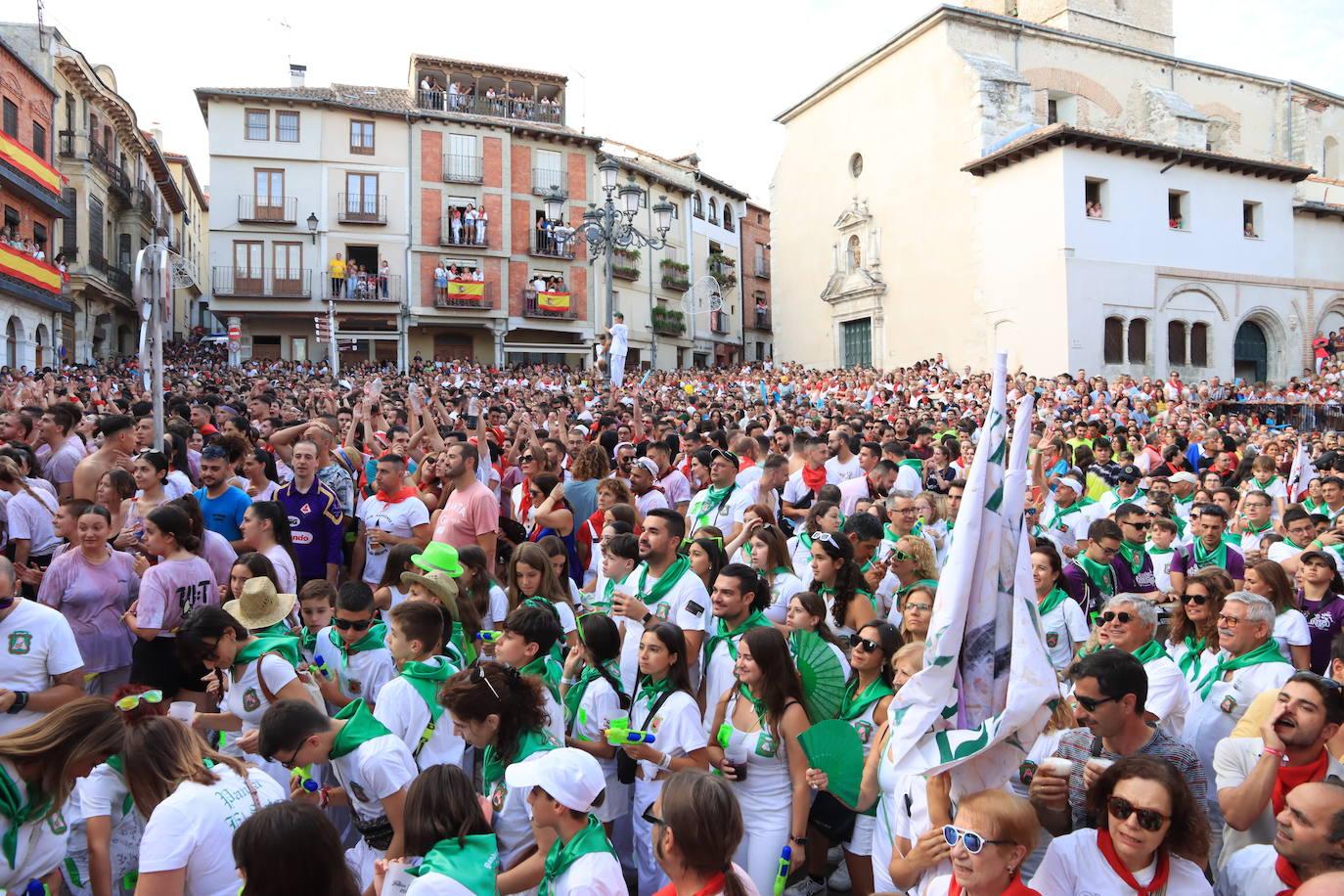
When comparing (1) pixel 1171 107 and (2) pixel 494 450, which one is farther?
(1) pixel 1171 107

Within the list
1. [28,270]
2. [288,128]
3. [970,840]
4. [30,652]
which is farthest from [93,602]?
[288,128]

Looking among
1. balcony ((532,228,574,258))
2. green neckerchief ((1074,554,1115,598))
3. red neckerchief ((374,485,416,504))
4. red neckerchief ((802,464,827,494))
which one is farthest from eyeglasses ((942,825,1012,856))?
balcony ((532,228,574,258))

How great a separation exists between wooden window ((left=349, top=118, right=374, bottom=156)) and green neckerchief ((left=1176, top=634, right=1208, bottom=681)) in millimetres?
37599

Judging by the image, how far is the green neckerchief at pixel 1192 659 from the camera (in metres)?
4.48

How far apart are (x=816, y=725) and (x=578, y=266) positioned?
3844 centimetres

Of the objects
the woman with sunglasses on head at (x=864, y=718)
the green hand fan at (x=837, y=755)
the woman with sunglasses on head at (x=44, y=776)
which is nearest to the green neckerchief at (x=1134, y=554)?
the woman with sunglasses on head at (x=864, y=718)

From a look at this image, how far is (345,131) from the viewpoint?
121 feet

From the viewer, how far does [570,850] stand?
10.1ft

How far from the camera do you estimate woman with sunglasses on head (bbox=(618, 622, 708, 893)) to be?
4.02m

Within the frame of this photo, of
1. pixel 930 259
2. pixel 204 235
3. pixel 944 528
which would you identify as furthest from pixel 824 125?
pixel 204 235

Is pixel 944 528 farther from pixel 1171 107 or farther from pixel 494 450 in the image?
pixel 1171 107

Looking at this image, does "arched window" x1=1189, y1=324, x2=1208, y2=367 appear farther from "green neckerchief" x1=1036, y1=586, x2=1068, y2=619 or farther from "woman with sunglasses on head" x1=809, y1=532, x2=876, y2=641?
"woman with sunglasses on head" x1=809, y1=532, x2=876, y2=641

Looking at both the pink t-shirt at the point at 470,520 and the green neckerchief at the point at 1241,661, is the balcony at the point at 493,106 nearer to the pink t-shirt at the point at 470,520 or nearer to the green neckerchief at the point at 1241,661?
the pink t-shirt at the point at 470,520

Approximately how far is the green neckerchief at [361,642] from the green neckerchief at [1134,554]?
508 centimetres
